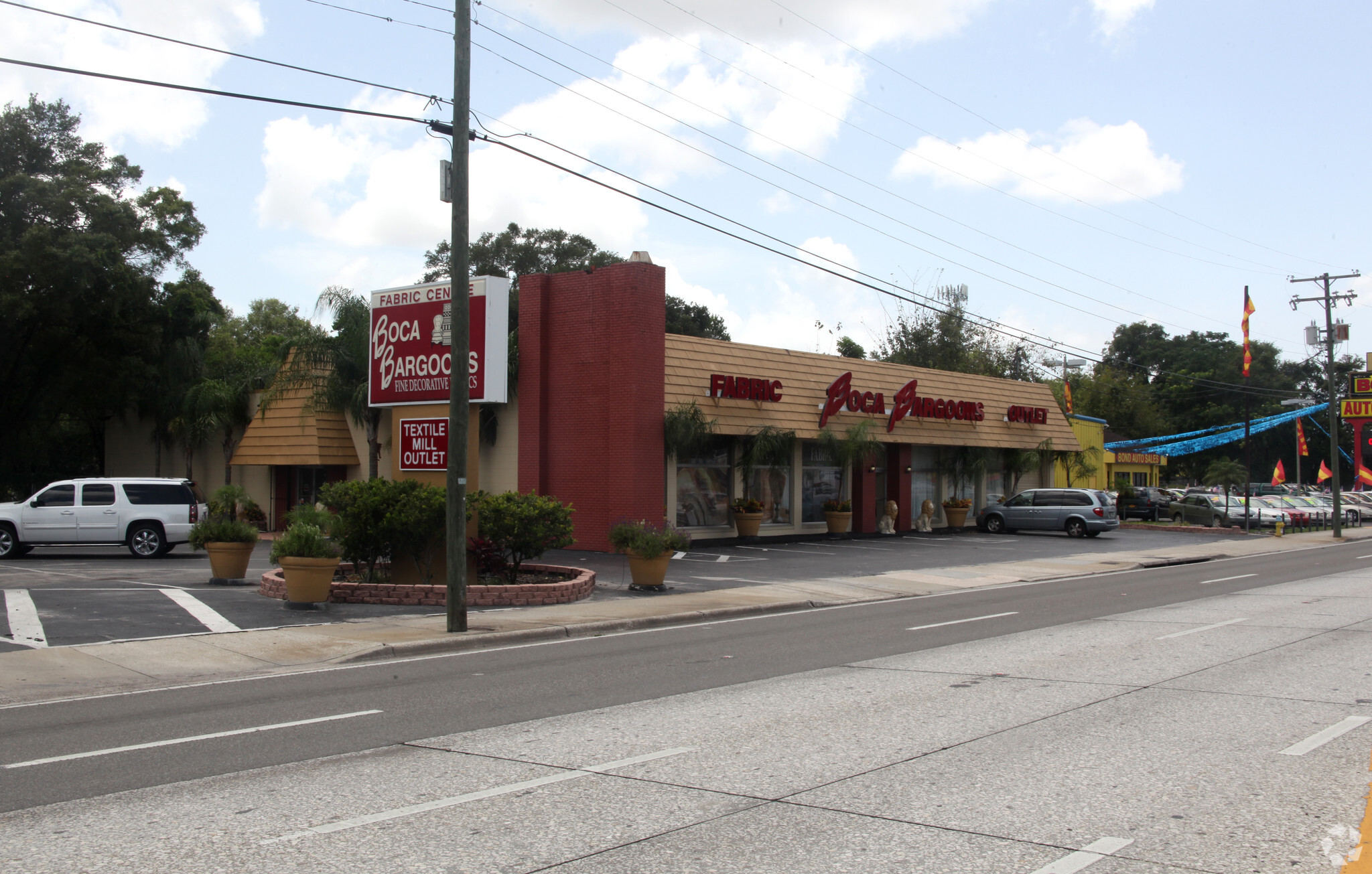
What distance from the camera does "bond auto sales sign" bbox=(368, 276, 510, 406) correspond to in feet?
55.5

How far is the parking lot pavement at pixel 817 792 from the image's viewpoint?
520 centimetres

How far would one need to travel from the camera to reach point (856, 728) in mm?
8047

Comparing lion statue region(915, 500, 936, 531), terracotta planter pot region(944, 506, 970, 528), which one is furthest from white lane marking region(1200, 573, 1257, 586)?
terracotta planter pot region(944, 506, 970, 528)

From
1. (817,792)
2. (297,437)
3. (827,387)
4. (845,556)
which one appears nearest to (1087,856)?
(817,792)

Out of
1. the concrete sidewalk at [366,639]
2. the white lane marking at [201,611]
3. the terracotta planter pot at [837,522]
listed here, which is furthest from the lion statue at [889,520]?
the white lane marking at [201,611]

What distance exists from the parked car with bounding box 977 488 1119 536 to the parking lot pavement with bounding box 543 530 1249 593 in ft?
1.52

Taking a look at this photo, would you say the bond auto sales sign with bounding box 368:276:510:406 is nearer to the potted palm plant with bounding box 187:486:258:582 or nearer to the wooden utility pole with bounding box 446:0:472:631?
the wooden utility pole with bounding box 446:0:472:631

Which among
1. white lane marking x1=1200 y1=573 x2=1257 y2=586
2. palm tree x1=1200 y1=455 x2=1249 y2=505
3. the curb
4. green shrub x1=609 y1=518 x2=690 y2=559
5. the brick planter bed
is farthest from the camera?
palm tree x1=1200 y1=455 x2=1249 y2=505

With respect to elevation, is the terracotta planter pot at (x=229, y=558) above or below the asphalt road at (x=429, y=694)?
above

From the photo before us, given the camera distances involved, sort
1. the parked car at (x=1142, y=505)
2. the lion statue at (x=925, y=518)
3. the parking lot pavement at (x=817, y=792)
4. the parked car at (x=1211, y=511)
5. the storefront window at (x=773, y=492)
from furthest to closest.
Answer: the parked car at (x=1142, y=505) → the parked car at (x=1211, y=511) → the lion statue at (x=925, y=518) → the storefront window at (x=773, y=492) → the parking lot pavement at (x=817, y=792)

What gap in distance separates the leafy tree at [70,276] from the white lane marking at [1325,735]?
34793mm

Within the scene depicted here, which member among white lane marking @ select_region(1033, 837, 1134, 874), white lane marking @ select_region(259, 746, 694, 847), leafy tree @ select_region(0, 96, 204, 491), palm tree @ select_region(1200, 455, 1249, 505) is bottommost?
white lane marking @ select_region(259, 746, 694, 847)

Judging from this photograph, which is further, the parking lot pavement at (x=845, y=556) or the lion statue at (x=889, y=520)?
the lion statue at (x=889, y=520)

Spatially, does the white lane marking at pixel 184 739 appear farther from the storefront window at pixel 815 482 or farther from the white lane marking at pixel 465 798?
the storefront window at pixel 815 482
